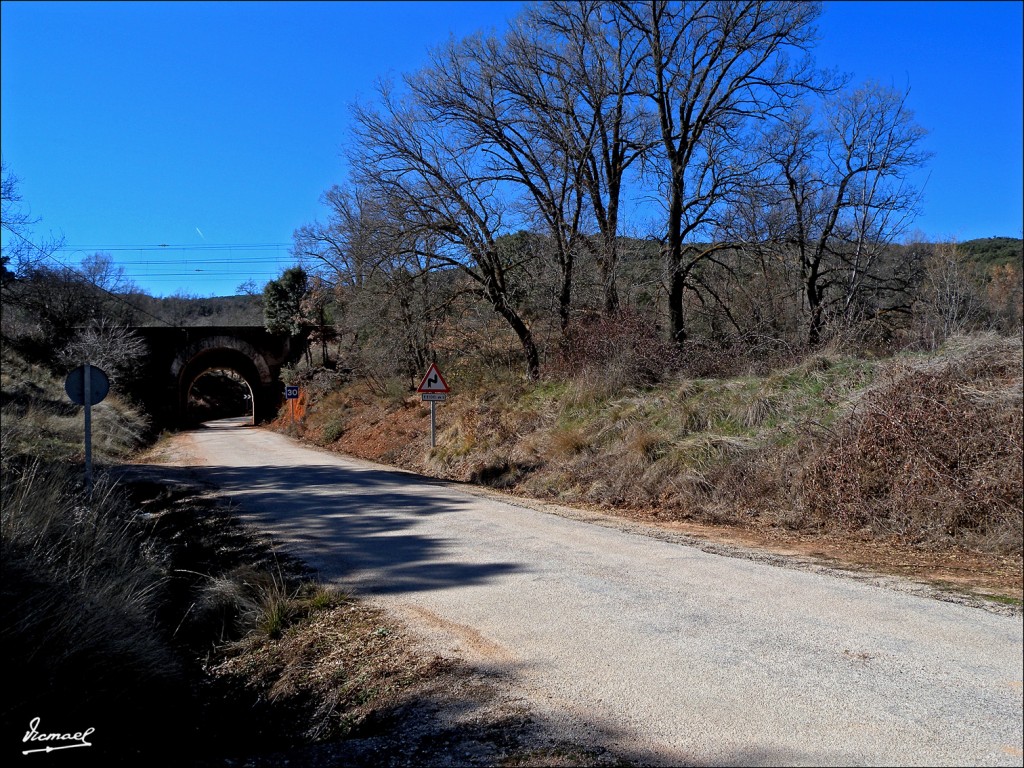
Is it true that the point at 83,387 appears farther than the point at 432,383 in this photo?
No

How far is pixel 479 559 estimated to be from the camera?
A: 28.0ft

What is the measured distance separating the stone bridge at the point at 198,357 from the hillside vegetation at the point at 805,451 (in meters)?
32.5

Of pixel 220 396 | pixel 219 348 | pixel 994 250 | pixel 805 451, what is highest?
pixel 994 250

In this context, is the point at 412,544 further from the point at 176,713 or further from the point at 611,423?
the point at 611,423

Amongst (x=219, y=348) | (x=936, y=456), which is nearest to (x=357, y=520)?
(x=936, y=456)

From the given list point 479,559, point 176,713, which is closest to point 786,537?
point 479,559

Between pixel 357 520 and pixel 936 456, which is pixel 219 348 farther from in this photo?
pixel 936 456

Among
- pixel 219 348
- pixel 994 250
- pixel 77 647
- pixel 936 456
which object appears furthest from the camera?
pixel 219 348

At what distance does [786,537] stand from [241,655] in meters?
6.80

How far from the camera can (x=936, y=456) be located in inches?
360

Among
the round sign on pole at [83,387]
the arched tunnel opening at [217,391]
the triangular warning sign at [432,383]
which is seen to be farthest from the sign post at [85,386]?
the arched tunnel opening at [217,391]

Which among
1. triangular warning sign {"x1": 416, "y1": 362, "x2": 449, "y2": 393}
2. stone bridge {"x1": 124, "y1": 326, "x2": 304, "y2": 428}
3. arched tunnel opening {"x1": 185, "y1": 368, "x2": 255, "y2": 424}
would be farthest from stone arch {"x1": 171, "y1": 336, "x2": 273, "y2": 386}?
triangular warning sign {"x1": 416, "y1": 362, "x2": 449, "y2": 393}

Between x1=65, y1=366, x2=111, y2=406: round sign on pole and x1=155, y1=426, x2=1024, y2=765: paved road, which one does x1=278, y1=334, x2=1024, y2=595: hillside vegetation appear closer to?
x1=155, y1=426, x2=1024, y2=765: paved road

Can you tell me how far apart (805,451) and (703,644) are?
6.50m
